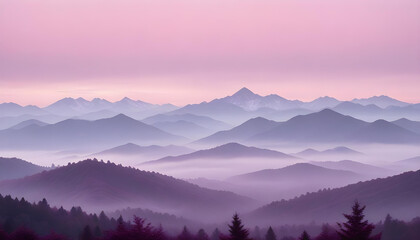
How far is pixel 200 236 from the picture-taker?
165 m

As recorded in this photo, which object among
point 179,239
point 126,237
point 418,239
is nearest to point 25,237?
point 126,237

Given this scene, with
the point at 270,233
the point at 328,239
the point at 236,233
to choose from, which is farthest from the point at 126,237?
the point at 270,233

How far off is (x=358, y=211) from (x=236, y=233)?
12.5 meters

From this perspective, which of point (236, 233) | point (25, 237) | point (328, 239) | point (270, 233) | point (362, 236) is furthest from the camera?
point (270, 233)

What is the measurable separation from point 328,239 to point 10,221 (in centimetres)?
12324

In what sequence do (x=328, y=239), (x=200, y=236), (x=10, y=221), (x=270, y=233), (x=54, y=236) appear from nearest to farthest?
(x=328, y=239) → (x=54, y=236) → (x=270, y=233) → (x=200, y=236) → (x=10, y=221)

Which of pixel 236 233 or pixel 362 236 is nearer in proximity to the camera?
pixel 362 236

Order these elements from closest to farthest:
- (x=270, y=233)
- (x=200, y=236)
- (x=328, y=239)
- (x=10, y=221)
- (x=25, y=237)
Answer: (x=25, y=237)
(x=328, y=239)
(x=270, y=233)
(x=200, y=236)
(x=10, y=221)

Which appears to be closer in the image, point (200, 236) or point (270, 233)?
point (270, 233)

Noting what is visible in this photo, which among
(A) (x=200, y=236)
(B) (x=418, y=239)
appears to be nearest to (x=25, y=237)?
(A) (x=200, y=236)

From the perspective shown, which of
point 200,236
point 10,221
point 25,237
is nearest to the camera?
point 25,237

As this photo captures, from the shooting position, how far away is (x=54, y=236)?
109562mm

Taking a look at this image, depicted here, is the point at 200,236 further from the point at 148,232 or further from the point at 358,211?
the point at 358,211

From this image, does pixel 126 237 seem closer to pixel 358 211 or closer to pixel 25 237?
pixel 358 211
